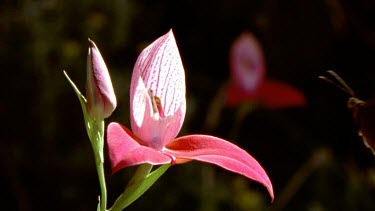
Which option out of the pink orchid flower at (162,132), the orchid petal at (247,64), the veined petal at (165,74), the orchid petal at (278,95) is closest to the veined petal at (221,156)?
the pink orchid flower at (162,132)

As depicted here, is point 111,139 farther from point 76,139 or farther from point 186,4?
point 186,4

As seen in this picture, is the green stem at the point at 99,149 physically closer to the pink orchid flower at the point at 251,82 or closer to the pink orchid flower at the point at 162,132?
the pink orchid flower at the point at 162,132

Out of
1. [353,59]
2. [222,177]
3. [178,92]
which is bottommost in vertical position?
[222,177]

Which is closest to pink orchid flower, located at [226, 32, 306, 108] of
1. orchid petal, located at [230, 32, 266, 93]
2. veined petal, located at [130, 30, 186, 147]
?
orchid petal, located at [230, 32, 266, 93]

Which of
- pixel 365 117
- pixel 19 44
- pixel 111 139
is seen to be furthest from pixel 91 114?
pixel 19 44

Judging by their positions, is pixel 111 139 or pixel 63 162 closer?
pixel 111 139
